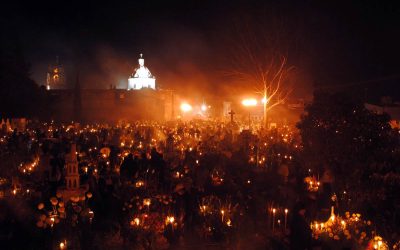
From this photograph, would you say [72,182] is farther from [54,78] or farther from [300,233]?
[54,78]

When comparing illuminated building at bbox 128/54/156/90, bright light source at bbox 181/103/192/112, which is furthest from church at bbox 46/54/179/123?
illuminated building at bbox 128/54/156/90

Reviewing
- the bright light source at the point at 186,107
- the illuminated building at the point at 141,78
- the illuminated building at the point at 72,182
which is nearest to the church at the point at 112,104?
the bright light source at the point at 186,107

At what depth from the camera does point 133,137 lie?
69.7 ft

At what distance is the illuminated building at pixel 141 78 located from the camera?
5566 cm

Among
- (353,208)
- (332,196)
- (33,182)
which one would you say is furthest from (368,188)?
(33,182)

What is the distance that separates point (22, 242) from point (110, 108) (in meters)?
36.8

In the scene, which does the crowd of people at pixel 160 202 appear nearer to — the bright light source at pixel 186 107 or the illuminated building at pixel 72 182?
the illuminated building at pixel 72 182

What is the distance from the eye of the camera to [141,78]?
5578 cm

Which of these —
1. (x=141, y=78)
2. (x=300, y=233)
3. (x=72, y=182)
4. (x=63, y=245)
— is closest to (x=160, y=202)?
(x=72, y=182)

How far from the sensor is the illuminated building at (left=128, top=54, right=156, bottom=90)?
55.7 m

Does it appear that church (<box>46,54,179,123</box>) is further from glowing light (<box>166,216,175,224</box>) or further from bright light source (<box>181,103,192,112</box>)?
glowing light (<box>166,216,175,224</box>)

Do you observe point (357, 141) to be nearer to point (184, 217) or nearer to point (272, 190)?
point (272, 190)

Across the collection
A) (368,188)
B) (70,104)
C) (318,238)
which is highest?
(70,104)

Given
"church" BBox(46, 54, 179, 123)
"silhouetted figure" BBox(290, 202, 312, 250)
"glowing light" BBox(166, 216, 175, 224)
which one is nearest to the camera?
"silhouetted figure" BBox(290, 202, 312, 250)
